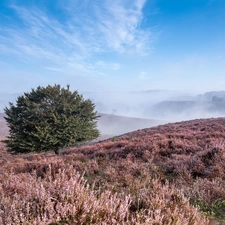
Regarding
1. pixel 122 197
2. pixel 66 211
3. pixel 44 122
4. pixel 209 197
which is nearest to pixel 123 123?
pixel 44 122

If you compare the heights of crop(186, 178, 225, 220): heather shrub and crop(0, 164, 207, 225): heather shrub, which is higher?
crop(0, 164, 207, 225): heather shrub

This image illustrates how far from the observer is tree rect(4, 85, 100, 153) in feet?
50.2

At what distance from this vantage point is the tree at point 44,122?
602 inches

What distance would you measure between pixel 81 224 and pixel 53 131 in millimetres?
15094

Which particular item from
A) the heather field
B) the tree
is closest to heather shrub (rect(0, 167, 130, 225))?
the heather field

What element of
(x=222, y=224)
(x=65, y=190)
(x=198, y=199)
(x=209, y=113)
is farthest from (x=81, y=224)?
(x=209, y=113)

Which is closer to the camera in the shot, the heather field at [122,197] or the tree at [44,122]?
the heather field at [122,197]

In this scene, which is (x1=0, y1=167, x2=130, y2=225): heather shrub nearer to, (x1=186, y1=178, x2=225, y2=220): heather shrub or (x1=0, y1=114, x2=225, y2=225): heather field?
(x1=0, y1=114, x2=225, y2=225): heather field

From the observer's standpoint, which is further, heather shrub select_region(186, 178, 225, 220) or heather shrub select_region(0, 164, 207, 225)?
heather shrub select_region(186, 178, 225, 220)

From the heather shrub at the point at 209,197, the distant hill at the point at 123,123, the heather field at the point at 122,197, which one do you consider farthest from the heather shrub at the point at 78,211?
the distant hill at the point at 123,123

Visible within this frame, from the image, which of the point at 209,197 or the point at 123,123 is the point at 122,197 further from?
the point at 123,123

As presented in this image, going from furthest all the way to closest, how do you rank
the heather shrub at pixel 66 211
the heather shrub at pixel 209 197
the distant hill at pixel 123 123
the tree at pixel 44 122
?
the distant hill at pixel 123 123, the tree at pixel 44 122, the heather shrub at pixel 209 197, the heather shrub at pixel 66 211

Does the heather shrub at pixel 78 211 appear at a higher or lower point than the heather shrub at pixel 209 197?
higher

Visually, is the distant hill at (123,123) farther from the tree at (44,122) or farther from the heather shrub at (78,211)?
the heather shrub at (78,211)
